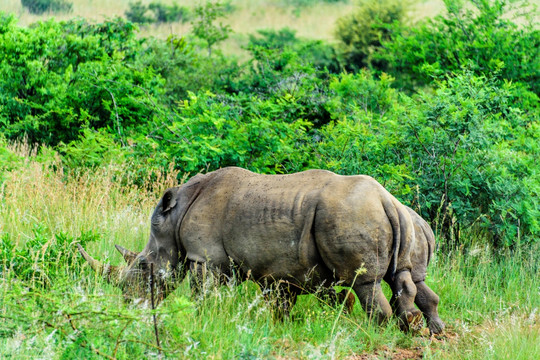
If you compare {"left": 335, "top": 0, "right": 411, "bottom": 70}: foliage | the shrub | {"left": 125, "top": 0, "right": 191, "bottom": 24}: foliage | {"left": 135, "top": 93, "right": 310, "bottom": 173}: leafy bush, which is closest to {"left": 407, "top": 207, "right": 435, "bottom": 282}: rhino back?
{"left": 135, "top": 93, "right": 310, "bottom": 173}: leafy bush

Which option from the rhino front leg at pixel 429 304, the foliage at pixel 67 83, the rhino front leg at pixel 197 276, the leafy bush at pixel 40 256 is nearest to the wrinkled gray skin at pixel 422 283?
the rhino front leg at pixel 429 304

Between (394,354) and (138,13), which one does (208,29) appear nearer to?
(138,13)

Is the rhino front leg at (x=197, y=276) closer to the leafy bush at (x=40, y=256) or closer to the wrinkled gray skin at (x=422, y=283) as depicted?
the leafy bush at (x=40, y=256)

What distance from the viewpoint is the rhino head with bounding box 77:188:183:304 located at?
6883mm

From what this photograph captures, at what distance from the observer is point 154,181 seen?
10.8 meters

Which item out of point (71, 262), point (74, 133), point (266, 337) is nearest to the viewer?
point (266, 337)

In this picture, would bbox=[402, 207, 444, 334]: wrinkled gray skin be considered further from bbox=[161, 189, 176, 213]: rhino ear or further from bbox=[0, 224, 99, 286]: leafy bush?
bbox=[0, 224, 99, 286]: leafy bush

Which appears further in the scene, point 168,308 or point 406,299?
point 406,299

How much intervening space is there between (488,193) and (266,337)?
4214 millimetres

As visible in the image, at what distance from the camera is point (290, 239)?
6156 mm

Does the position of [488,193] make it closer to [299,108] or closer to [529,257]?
[529,257]

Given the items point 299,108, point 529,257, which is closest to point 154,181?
point 299,108

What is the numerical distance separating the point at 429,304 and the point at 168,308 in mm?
2592

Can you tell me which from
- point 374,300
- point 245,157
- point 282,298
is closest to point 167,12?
point 245,157
